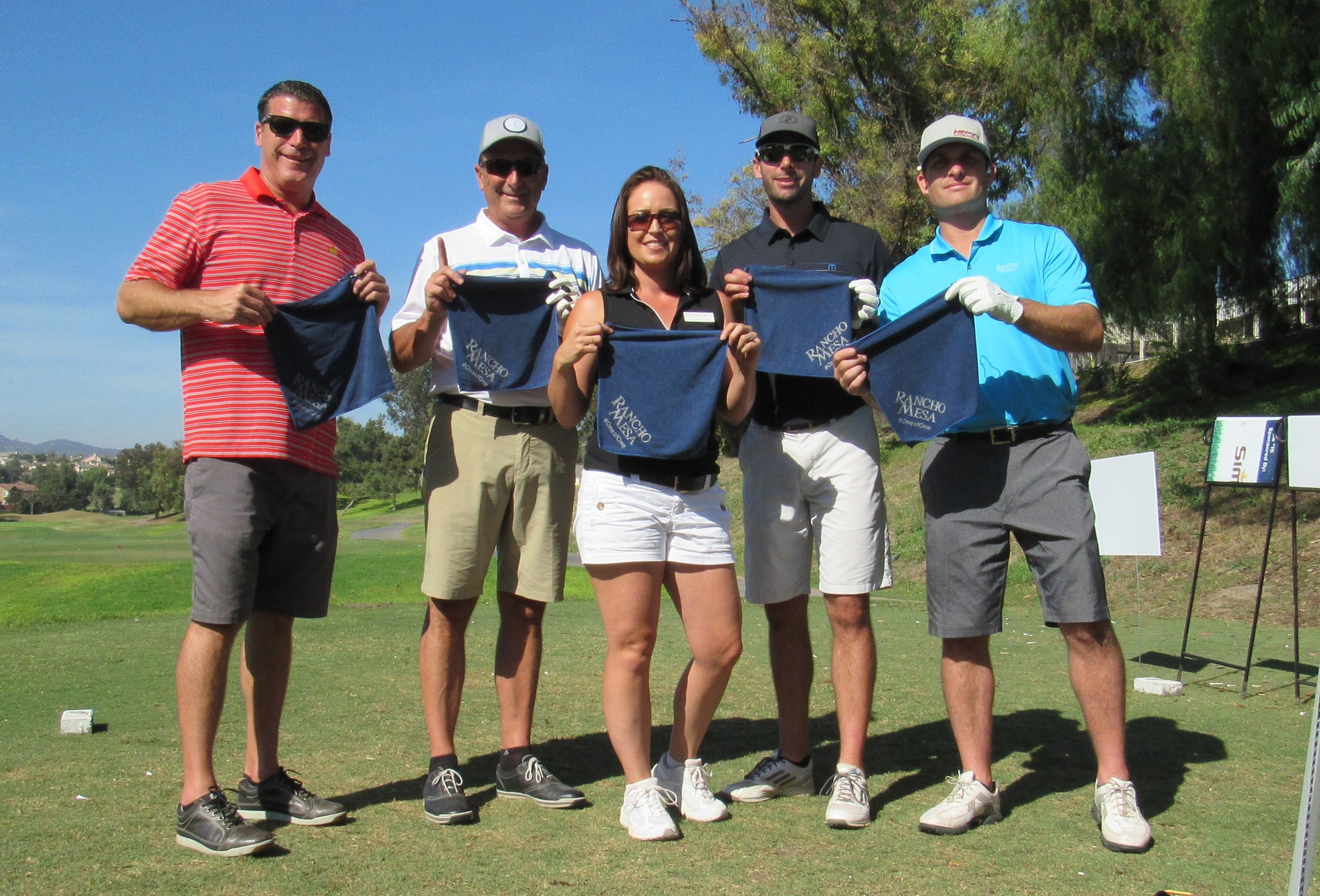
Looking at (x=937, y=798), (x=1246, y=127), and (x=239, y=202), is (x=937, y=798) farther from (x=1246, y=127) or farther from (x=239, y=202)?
(x=1246, y=127)

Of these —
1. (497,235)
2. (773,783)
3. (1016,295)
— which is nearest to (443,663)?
(773,783)

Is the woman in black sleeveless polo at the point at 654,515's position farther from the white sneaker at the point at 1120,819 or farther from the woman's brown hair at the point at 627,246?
the white sneaker at the point at 1120,819

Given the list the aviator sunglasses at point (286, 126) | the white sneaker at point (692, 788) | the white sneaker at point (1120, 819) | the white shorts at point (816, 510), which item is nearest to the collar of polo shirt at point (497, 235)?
the aviator sunglasses at point (286, 126)

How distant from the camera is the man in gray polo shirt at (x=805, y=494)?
422 centimetres

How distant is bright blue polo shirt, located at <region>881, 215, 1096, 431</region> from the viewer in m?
4.05

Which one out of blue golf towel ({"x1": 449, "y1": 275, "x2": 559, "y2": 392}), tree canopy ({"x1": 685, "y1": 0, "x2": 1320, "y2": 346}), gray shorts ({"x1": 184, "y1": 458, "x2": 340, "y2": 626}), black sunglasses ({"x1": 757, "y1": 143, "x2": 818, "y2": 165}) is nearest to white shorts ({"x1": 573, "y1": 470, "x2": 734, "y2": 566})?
blue golf towel ({"x1": 449, "y1": 275, "x2": 559, "y2": 392})

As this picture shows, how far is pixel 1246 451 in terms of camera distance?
6875 mm

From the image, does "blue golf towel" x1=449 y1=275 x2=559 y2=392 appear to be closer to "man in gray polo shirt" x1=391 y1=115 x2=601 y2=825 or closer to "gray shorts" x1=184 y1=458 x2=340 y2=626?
"man in gray polo shirt" x1=391 y1=115 x2=601 y2=825

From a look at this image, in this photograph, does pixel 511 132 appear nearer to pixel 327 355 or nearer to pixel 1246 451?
pixel 327 355

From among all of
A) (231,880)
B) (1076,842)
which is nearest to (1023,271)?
(1076,842)

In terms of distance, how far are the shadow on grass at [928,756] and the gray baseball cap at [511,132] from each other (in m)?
2.70

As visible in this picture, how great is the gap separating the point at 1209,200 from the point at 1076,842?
16.6 metres

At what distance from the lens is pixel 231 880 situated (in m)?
3.26

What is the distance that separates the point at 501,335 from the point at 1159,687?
4.65m
